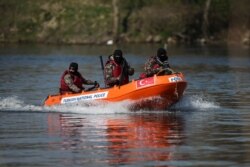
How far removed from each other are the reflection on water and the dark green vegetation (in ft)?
202

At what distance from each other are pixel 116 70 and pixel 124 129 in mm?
Answer: 5311

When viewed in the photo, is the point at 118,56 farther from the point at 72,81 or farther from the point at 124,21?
the point at 124,21

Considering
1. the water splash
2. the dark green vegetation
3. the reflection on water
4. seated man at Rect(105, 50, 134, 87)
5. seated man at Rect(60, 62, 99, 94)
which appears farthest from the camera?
the dark green vegetation

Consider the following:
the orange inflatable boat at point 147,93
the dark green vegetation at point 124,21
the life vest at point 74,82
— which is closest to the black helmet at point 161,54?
the orange inflatable boat at point 147,93

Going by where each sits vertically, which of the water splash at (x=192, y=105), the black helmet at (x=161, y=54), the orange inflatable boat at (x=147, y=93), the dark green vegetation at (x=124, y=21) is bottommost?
the water splash at (x=192, y=105)

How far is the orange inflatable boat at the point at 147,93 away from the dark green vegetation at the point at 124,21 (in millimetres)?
59296

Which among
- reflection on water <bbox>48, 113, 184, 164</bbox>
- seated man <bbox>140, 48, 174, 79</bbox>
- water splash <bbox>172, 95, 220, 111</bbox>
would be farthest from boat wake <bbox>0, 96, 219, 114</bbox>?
seated man <bbox>140, 48, 174, 79</bbox>

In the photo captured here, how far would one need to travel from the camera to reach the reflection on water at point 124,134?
18.6 m

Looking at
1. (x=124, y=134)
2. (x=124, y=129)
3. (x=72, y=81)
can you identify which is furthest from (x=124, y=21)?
(x=124, y=134)

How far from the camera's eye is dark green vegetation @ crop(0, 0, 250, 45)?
88688mm

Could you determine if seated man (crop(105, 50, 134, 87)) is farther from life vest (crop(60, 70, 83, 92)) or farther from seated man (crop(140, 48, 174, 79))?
life vest (crop(60, 70, 83, 92))

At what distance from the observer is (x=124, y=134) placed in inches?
858

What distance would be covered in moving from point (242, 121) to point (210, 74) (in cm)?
2296

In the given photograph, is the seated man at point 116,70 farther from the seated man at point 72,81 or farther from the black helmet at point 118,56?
the seated man at point 72,81
